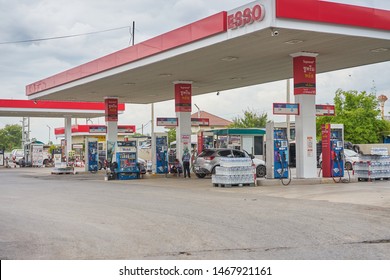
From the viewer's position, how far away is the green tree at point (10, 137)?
117 metres

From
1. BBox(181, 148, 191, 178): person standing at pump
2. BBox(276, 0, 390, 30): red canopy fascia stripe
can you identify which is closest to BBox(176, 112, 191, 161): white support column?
BBox(181, 148, 191, 178): person standing at pump

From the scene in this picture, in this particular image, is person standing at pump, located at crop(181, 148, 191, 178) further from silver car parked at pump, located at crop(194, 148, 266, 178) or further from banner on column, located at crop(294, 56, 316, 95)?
banner on column, located at crop(294, 56, 316, 95)

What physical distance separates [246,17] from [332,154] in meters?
8.33

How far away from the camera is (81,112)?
48938 mm

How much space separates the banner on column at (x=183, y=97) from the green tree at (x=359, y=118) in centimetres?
2640

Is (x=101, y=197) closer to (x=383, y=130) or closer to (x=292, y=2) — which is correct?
(x=292, y=2)

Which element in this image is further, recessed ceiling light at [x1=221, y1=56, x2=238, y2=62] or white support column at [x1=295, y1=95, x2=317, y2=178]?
recessed ceiling light at [x1=221, y1=56, x2=238, y2=62]

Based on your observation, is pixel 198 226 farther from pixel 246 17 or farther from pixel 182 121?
pixel 182 121

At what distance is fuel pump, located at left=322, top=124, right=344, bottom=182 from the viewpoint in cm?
2328

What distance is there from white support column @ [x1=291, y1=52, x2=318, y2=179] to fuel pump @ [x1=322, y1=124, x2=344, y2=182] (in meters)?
1.21

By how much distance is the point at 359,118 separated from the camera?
52625 millimetres

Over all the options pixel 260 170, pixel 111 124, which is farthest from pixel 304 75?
pixel 111 124

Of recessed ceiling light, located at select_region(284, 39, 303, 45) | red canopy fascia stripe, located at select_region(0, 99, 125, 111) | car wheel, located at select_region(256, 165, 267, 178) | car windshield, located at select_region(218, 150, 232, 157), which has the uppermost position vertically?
red canopy fascia stripe, located at select_region(0, 99, 125, 111)
